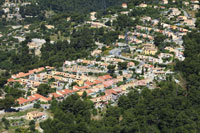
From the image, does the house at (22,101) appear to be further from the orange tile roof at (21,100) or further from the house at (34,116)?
the house at (34,116)

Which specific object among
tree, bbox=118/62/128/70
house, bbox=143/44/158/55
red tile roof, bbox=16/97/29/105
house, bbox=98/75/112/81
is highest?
house, bbox=143/44/158/55

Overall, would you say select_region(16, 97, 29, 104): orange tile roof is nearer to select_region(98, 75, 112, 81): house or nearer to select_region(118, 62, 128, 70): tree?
select_region(98, 75, 112, 81): house

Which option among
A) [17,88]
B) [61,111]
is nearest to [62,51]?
[17,88]

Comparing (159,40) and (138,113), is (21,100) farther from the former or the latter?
(159,40)

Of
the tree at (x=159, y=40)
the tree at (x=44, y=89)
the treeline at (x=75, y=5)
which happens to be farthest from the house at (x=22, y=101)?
the treeline at (x=75, y=5)

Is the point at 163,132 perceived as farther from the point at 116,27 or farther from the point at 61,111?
the point at 116,27

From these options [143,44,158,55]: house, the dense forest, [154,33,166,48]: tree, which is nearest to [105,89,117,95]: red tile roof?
the dense forest

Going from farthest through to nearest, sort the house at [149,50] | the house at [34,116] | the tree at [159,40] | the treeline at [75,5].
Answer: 1. the treeline at [75,5]
2. the tree at [159,40]
3. the house at [149,50]
4. the house at [34,116]
